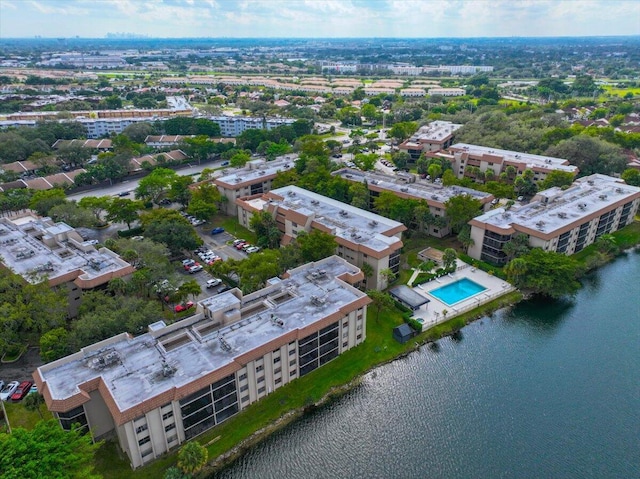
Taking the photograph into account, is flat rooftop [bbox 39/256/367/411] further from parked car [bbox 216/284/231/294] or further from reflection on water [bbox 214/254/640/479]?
parked car [bbox 216/284/231/294]

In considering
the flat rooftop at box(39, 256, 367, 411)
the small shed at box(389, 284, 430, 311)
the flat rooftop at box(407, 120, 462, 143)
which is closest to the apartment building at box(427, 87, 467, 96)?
the flat rooftop at box(407, 120, 462, 143)

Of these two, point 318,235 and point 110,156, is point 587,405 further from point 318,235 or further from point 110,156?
point 110,156

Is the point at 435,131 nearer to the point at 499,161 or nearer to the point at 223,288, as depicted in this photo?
the point at 499,161

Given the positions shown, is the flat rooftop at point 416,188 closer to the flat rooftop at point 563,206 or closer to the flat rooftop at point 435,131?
the flat rooftop at point 563,206

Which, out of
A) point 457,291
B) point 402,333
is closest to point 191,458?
point 402,333

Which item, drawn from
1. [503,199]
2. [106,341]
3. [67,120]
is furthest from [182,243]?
[67,120]

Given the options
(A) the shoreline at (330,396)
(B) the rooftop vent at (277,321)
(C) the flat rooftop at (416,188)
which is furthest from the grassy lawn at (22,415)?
(C) the flat rooftop at (416,188)
